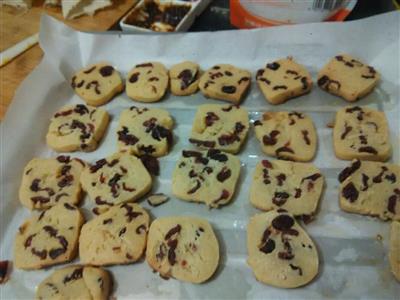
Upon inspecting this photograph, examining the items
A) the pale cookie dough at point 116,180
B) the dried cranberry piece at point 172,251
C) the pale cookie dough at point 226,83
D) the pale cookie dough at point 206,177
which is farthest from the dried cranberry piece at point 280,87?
the dried cranberry piece at point 172,251

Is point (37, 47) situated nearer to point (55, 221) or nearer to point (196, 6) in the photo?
point (196, 6)

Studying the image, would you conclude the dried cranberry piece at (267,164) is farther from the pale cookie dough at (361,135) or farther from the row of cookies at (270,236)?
the pale cookie dough at (361,135)

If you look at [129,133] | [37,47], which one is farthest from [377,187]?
[37,47]

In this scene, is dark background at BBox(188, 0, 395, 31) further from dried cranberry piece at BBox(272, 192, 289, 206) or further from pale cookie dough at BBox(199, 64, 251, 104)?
dried cranberry piece at BBox(272, 192, 289, 206)

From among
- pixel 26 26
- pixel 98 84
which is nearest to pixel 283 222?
pixel 98 84

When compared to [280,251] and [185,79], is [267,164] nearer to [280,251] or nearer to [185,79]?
[280,251]

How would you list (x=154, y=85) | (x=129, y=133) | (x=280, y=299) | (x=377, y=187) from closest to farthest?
(x=280, y=299), (x=377, y=187), (x=129, y=133), (x=154, y=85)

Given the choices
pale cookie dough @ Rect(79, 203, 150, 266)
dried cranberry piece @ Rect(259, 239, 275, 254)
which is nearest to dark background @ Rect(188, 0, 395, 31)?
pale cookie dough @ Rect(79, 203, 150, 266)
